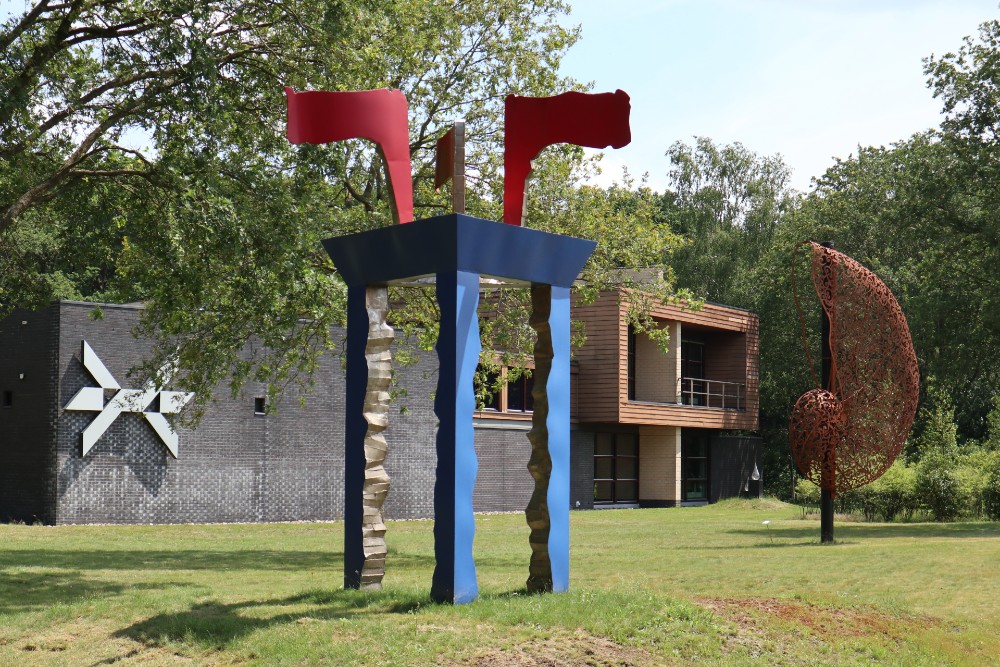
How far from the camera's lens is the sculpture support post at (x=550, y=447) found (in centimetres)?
1185

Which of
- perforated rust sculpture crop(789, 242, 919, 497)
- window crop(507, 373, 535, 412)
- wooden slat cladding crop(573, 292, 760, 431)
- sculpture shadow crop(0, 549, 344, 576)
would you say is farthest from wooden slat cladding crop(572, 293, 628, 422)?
sculpture shadow crop(0, 549, 344, 576)

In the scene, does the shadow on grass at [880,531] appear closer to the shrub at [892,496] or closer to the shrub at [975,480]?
the shrub at [975,480]

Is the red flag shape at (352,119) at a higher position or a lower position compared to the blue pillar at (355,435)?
higher

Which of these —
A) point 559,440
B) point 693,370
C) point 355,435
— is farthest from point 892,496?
point 355,435

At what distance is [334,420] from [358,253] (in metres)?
19.4

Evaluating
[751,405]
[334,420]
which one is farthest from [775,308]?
[334,420]

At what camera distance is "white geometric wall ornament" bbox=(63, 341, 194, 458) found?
25.7m

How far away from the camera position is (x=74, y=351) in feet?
84.9

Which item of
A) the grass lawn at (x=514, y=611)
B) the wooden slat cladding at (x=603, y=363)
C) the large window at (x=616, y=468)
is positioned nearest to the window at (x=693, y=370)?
the large window at (x=616, y=468)

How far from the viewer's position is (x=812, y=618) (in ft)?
37.0

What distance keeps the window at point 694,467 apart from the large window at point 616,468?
249 centimetres

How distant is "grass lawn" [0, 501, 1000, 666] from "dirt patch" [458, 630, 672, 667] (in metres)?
0.02

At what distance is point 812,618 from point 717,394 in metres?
33.3

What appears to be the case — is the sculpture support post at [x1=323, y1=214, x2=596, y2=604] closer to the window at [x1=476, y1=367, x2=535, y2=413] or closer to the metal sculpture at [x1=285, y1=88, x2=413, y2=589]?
the metal sculpture at [x1=285, y1=88, x2=413, y2=589]
